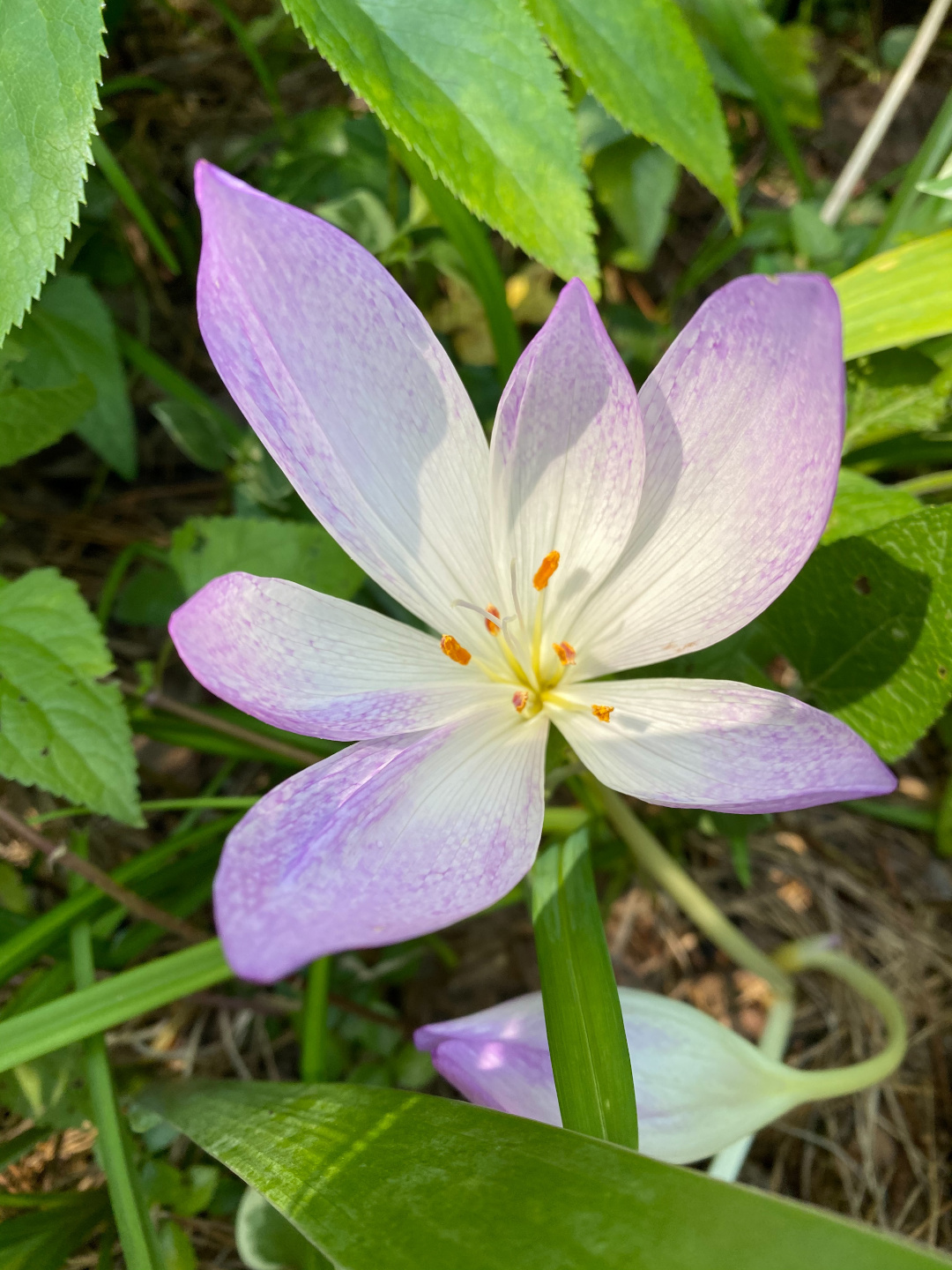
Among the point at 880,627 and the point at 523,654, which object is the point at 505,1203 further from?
the point at 880,627

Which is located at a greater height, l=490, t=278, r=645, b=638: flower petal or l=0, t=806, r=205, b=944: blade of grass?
l=490, t=278, r=645, b=638: flower petal

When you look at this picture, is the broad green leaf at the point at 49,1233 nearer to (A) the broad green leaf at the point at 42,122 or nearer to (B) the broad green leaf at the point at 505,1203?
(B) the broad green leaf at the point at 505,1203

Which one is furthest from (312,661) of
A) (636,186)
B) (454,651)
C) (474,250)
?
(636,186)

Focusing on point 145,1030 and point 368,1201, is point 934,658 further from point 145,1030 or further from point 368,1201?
point 145,1030

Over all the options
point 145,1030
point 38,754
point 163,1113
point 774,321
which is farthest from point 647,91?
point 145,1030

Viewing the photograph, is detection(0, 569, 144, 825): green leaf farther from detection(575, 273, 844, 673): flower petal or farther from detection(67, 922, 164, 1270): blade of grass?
detection(575, 273, 844, 673): flower petal

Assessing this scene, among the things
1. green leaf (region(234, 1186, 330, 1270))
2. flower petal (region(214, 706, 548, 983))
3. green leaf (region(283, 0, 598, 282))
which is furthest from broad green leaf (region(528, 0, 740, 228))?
green leaf (region(234, 1186, 330, 1270))
